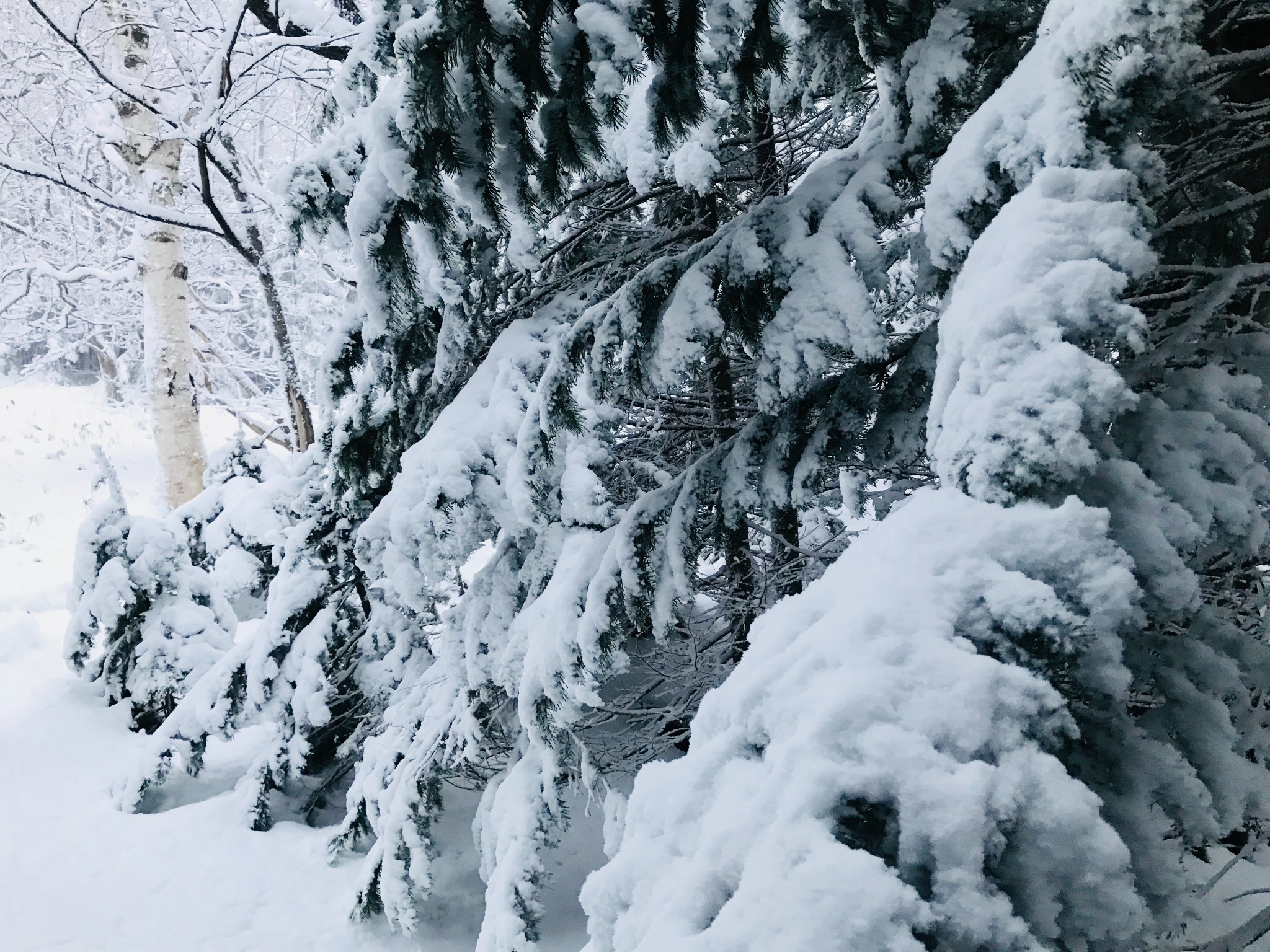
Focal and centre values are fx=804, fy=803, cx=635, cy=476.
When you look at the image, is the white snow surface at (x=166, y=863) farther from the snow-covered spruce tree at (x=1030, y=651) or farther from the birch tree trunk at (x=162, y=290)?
the snow-covered spruce tree at (x=1030, y=651)

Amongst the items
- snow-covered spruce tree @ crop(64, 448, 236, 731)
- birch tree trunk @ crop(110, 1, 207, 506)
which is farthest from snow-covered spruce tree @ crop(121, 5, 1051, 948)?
birch tree trunk @ crop(110, 1, 207, 506)

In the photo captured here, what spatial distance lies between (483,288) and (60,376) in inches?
1014

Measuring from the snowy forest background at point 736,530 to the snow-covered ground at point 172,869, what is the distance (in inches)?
1.0

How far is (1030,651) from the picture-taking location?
1.07 meters

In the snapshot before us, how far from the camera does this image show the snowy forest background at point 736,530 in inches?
41.3

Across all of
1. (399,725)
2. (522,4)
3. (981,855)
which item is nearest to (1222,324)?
(981,855)

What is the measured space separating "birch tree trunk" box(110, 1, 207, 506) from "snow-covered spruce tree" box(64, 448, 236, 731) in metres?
1.53

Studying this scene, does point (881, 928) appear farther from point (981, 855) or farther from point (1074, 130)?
point (1074, 130)

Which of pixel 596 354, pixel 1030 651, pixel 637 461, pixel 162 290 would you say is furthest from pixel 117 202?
pixel 1030 651

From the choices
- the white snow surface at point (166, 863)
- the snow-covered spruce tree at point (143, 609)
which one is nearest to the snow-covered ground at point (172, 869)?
the white snow surface at point (166, 863)

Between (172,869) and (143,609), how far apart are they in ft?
6.86

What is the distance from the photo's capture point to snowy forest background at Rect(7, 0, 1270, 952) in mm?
1050

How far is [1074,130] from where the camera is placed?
1.34 metres

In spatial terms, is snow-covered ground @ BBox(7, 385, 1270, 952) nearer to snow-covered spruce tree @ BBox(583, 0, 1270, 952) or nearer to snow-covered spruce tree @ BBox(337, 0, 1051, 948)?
snow-covered spruce tree @ BBox(337, 0, 1051, 948)
